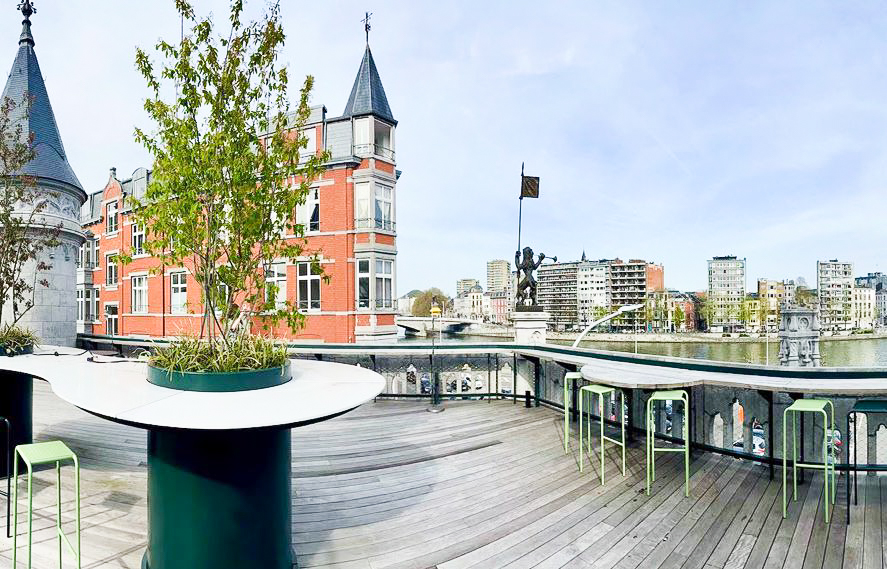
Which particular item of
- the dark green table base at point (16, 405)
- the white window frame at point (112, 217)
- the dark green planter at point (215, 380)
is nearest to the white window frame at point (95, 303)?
the white window frame at point (112, 217)

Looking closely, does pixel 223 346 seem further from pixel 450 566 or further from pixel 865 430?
pixel 865 430

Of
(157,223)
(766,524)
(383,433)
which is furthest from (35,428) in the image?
(766,524)

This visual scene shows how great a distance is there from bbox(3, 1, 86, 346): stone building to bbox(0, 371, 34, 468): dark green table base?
351 inches

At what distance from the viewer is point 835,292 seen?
323 ft

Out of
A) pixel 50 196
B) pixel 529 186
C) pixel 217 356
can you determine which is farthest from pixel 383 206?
pixel 217 356

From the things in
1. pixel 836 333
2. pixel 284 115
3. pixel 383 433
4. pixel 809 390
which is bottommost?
pixel 836 333

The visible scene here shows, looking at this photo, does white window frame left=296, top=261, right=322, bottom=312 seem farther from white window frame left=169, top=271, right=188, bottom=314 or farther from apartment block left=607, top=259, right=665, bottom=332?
apartment block left=607, top=259, right=665, bottom=332

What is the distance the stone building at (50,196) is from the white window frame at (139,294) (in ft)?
26.6

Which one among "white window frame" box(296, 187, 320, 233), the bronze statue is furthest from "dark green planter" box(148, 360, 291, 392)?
"white window frame" box(296, 187, 320, 233)

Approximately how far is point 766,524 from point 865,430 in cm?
196

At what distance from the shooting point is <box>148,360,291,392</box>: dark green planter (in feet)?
7.65

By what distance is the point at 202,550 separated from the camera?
209 centimetres

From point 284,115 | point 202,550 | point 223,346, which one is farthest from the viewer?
point 284,115

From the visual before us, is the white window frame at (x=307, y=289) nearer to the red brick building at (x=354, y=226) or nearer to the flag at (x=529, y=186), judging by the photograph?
the red brick building at (x=354, y=226)
